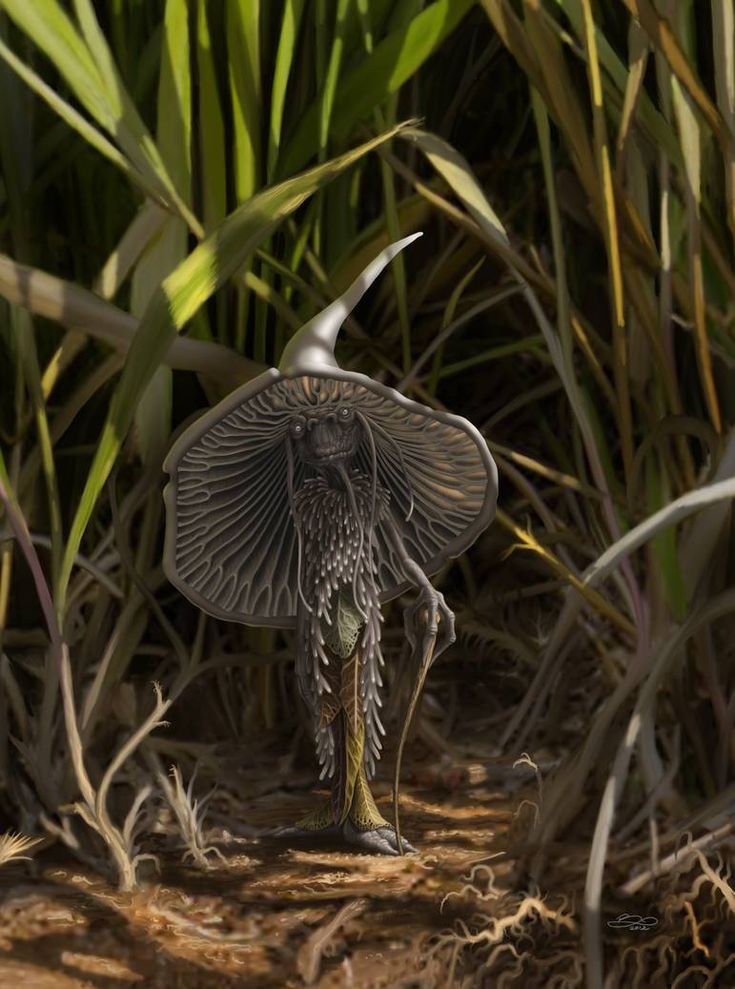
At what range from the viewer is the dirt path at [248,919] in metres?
0.65

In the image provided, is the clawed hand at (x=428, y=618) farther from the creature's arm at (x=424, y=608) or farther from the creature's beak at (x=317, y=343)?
the creature's beak at (x=317, y=343)

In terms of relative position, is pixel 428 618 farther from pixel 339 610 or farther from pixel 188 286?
pixel 188 286

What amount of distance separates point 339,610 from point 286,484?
9 centimetres

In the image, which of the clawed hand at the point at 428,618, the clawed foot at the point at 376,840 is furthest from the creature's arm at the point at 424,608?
the clawed foot at the point at 376,840

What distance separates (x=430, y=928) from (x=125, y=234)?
46 cm

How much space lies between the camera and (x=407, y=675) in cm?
91

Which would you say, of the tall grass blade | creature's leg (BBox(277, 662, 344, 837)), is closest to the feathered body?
creature's leg (BBox(277, 662, 344, 837))

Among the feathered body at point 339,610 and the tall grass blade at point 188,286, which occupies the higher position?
the tall grass blade at point 188,286

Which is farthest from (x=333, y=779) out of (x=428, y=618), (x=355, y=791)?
(x=428, y=618)

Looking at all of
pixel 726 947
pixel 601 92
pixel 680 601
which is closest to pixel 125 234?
pixel 601 92

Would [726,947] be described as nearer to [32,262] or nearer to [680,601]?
[680,601]

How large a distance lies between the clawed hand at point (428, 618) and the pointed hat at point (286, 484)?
48mm

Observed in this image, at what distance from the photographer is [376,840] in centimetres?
76
